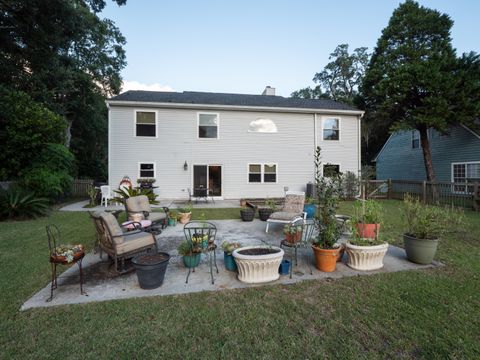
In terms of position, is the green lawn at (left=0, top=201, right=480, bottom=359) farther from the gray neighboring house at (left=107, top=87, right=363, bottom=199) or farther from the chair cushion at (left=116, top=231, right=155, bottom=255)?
the gray neighboring house at (left=107, top=87, right=363, bottom=199)

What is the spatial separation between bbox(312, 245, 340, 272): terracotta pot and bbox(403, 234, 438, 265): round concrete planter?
58.7 inches

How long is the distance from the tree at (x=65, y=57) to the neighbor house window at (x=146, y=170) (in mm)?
6414

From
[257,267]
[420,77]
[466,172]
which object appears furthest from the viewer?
[466,172]

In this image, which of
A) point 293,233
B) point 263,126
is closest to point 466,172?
point 263,126

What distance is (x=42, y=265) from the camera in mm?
3994

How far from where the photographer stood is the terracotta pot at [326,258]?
Result: 12.1ft

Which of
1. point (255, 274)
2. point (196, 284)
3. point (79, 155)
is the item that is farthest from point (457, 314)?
point (79, 155)

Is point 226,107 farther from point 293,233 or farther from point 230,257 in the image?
point 230,257

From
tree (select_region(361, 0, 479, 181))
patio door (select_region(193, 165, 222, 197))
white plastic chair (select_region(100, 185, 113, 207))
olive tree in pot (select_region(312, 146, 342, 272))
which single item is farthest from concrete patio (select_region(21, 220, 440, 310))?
tree (select_region(361, 0, 479, 181))

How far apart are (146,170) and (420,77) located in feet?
50.2

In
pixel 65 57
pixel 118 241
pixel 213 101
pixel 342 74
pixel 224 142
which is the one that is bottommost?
pixel 118 241

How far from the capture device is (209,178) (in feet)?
42.0

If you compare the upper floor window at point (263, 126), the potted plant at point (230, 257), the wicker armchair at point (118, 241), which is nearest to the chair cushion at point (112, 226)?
the wicker armchair at point (118, 241)

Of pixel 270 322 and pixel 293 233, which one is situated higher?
pixel 293 233
